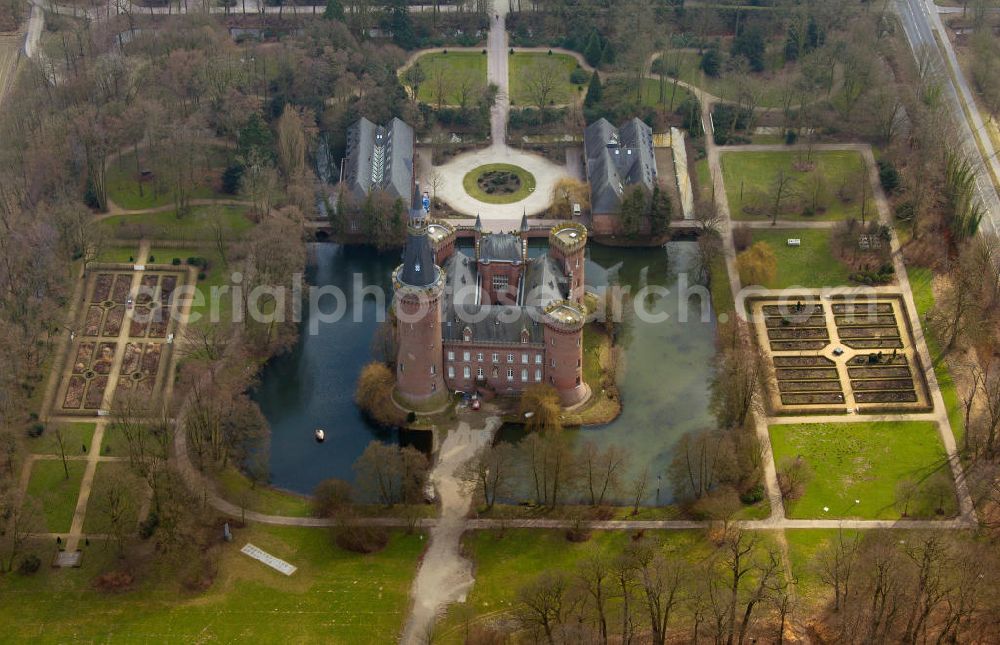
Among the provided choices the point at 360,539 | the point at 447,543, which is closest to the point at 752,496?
the point at 447,543

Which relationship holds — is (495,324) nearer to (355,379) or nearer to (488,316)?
(488,316)

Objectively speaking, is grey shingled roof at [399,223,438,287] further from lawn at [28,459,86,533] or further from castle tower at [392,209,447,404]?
lawn at [28,459,86,533]

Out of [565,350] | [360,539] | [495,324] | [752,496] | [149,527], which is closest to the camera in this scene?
[360,539]

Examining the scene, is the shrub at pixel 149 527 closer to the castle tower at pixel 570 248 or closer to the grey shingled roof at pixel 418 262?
the grey shingled roof at pixel 418 262

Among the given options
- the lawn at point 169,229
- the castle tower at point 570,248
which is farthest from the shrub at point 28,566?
the castle tower at point 570,248

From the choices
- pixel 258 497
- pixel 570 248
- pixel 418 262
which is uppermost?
pixel 570 248

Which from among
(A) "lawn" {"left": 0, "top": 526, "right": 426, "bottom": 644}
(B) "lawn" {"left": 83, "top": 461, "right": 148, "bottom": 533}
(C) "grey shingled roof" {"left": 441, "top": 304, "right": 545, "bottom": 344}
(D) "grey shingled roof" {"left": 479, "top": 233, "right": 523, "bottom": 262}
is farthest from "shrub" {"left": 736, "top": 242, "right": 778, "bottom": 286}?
(B) "lawn" {"left": 83, "top": 461, "right": 148, "bottom": 533}

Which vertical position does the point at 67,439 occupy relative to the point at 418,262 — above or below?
below
